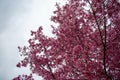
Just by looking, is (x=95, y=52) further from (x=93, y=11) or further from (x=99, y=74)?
(x=93, y=11)

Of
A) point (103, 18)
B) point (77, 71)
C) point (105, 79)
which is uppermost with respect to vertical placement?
point (103, 18)

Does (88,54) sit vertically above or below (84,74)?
above

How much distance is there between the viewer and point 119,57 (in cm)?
1141

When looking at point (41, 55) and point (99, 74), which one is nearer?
point (99, 74)

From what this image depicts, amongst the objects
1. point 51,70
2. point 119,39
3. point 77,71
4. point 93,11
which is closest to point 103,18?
point 93,11

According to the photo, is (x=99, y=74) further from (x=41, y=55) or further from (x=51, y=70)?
(x=41, y=55)

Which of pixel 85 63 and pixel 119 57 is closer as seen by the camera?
pixel 85 63

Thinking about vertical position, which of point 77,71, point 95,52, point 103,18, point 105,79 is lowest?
point 105,79

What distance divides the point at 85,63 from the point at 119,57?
2.31 m

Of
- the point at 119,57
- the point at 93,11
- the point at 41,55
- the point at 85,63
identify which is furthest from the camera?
the point at 41,55

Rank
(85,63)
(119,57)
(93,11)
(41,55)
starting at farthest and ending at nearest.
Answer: (41,55)
(119,57)
(85,63)
(93,11)

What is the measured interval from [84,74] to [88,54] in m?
1.17

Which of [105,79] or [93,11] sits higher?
[93,11]

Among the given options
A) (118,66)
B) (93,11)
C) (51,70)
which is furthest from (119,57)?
(51,70)
